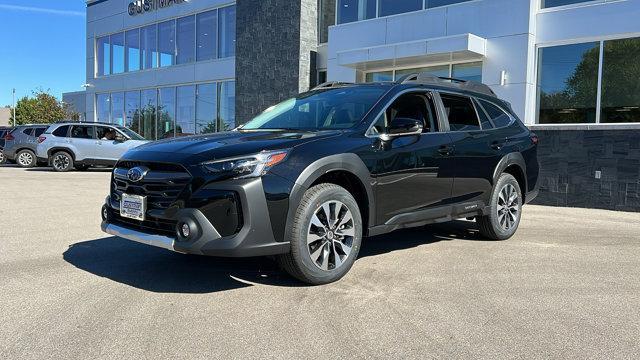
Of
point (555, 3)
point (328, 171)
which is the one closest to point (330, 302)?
point (328, 171)

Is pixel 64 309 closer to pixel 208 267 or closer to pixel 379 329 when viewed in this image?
pixel 208 267

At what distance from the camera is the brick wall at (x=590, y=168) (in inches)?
404

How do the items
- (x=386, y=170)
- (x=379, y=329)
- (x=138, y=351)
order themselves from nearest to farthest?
1. (x=138, y=351)
2. (x=379, y=329)
3. (x=386, y=170)

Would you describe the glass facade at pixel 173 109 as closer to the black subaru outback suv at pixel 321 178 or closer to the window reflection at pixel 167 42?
the window reflection at pixel 167 42

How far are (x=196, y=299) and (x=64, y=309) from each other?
36.8 inches

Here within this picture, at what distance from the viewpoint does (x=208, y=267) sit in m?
5.19

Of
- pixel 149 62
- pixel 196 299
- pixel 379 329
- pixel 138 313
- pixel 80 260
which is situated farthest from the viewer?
pixel 149 62

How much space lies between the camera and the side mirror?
197 inches

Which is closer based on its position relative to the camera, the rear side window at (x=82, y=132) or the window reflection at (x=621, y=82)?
the window reflection at (x=621, y=82)

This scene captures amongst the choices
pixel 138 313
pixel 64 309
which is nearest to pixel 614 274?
pixel 138 313

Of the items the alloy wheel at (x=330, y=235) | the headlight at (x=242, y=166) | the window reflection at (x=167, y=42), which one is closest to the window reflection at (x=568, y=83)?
the alloy wheel at (x=330, y=235)

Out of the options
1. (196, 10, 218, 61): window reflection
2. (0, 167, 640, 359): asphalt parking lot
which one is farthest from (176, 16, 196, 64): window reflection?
(0, 167, 640, 359): asphalt parking lot

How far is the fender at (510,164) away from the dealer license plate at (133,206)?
4.02m

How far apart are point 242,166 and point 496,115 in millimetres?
3980
